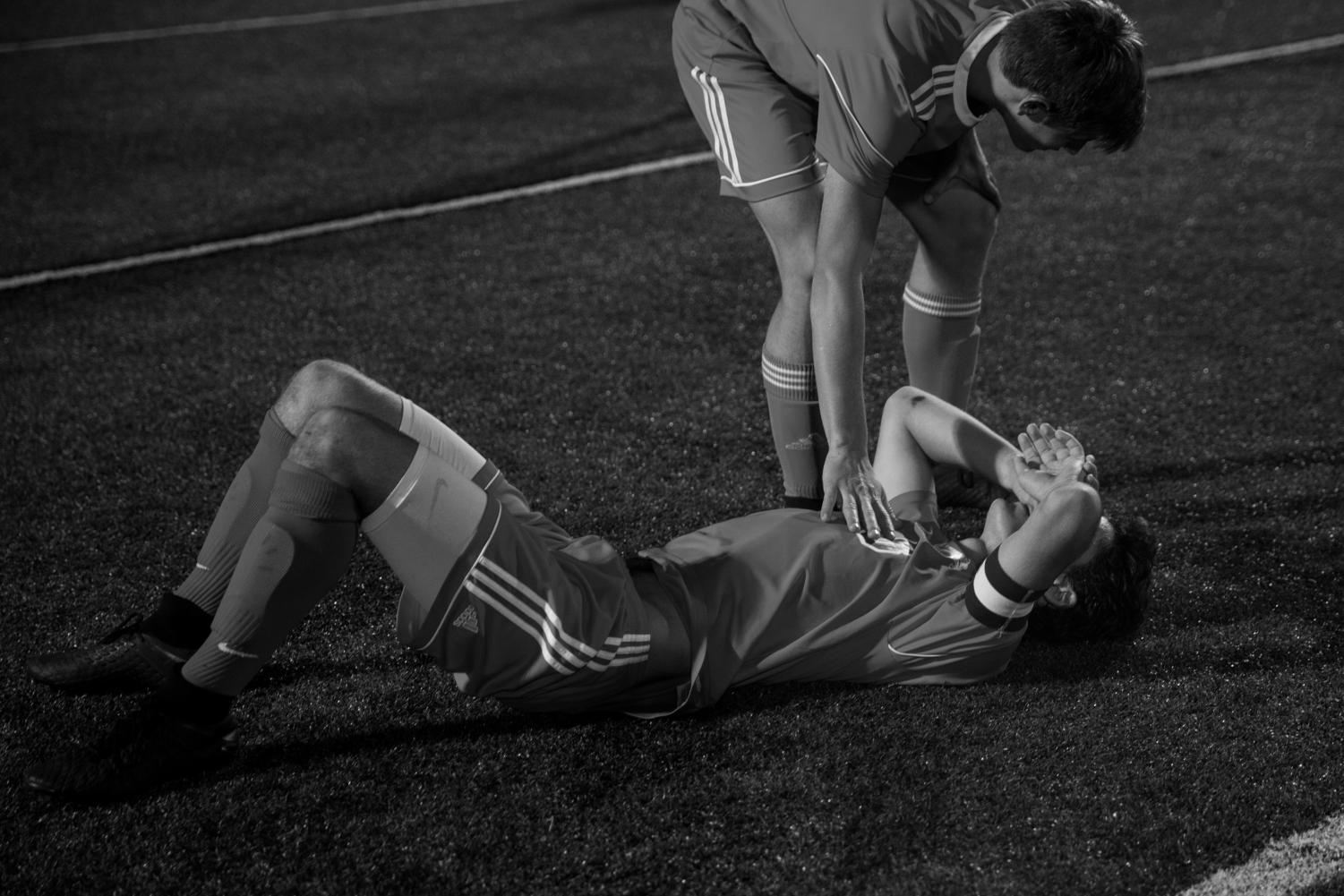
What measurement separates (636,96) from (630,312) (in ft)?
10.4

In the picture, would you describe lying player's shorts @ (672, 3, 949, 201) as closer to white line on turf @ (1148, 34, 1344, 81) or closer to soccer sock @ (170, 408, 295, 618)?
soccer sock @ (170, 408, 295, 618)

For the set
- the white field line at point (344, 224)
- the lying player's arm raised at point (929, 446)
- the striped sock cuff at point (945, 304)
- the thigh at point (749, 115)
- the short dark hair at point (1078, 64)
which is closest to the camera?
the short dark hair at point (1078, 64)

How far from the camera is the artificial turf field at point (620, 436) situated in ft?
8.57

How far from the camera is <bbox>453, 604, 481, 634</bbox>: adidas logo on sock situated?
258cm

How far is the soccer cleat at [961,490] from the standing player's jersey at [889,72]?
1104 mm

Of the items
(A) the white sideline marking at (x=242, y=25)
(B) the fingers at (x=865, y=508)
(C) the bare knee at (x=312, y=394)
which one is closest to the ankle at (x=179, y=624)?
(C) the bare knee at (x=312, y=394)

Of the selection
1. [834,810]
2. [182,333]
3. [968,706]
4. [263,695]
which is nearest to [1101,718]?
[968,706]

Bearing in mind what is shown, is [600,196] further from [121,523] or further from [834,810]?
[834,810]

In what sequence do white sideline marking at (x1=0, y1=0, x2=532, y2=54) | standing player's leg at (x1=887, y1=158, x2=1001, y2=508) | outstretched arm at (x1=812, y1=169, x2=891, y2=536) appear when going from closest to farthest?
outstretched arm at (x1=812, y1=169, x2=891, y2=536)
standing player's leg at (x1=887, y1=158, x2=1001, y2=508)
white sideline marking at (x1=0, y1=0, x2=532, y2=54)

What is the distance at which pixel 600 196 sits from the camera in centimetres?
640

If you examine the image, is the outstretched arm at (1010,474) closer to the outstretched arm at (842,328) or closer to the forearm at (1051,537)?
the forearm at (1051,537)

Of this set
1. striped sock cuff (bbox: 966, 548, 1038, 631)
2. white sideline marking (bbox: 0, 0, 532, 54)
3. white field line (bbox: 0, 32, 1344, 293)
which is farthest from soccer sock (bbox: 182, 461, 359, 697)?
white sideline marking (bbox: 0, 0, 532, 54)

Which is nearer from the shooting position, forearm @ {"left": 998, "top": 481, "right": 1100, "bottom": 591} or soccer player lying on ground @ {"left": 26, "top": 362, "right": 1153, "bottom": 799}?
soccer player lying on ground @ {"left": 26, "top": 362, "right": 1153, "bottom": 799}

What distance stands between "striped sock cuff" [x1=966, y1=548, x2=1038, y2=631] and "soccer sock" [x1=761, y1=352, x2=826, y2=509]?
2.79ft
